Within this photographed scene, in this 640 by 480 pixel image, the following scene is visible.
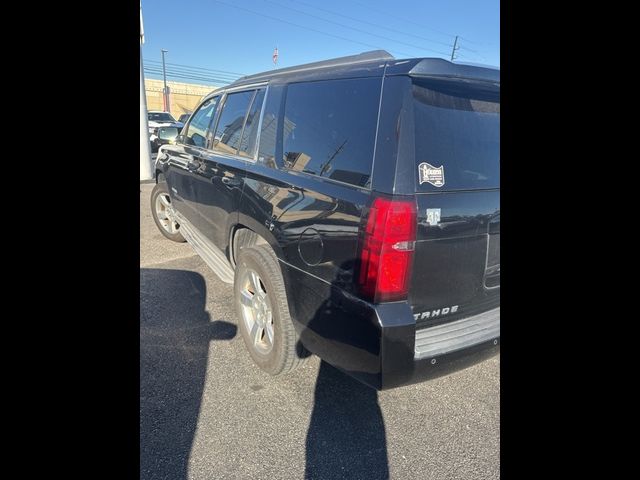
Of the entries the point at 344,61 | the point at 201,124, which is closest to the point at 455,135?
the point at 344,61

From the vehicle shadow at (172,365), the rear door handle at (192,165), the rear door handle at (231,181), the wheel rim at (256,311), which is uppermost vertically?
the rear door handle at (192,165)

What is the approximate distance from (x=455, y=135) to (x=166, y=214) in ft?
15.3

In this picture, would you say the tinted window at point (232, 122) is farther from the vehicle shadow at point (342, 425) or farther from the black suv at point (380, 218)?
the vehicle shadow at point (342, 425)

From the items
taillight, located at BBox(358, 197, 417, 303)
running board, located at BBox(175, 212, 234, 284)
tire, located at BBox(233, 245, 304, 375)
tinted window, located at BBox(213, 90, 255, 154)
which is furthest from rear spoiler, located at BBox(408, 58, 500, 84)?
running board, located at BBox(175, 212, 234, 284)

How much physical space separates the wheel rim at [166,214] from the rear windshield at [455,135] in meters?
4.21

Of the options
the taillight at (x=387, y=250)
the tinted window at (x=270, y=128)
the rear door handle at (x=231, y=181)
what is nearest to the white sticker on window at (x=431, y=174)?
the taillight at (x=387, y=250)

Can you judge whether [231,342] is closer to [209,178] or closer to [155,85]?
[209,178]

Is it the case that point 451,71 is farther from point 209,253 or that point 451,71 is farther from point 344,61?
point 209,253

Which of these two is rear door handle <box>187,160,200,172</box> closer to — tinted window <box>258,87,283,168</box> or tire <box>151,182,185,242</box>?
tinted window <box>258,87,283,168</box>

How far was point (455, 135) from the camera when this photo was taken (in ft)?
6.59

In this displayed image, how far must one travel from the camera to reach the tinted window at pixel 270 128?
270 cm

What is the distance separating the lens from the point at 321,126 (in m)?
2.28

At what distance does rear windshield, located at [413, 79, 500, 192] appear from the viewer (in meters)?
1.87

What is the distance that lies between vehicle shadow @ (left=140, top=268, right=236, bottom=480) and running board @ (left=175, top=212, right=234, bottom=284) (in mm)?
446
